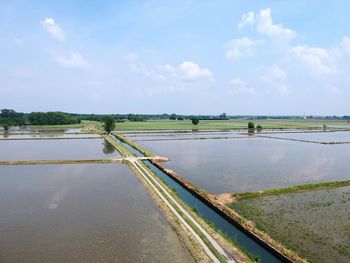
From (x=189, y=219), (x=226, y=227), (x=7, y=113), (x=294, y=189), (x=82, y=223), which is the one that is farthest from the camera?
(x=7, y=113)

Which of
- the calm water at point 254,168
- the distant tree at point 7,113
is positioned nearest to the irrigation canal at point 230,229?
the calm water at point 254,168

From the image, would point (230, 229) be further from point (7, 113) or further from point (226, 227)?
point (7, 113)

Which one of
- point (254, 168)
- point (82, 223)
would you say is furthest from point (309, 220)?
point (254, 168)

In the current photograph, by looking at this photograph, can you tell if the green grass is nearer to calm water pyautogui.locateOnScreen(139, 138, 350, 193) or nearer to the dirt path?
calm water pyautogui.locateOnScreen(139, 138, 350, 193)

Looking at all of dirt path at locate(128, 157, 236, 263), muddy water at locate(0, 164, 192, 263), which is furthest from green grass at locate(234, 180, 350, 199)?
muddy water at locate(0, 164, 192, 263)

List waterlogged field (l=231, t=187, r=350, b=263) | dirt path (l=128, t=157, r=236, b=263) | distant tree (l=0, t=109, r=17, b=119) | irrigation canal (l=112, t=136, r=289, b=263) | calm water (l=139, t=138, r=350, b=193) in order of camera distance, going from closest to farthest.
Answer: dirt path (l=128, t=157, r=236, b=263), irrigation canal (l=112, t=136, r=289, b=263), waterlogged field (l=231, t=187, r=350, b=263), calm water (l=139, t=138, r=350, b=193), distant tree (l=0, t=109, r=17, b=119)

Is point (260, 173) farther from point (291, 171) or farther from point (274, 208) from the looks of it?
point (274, 208)
